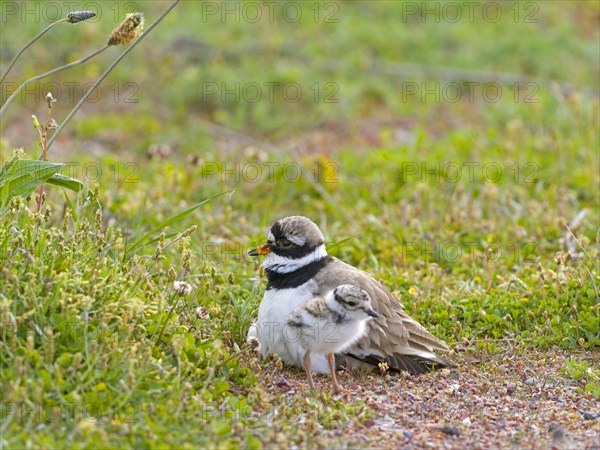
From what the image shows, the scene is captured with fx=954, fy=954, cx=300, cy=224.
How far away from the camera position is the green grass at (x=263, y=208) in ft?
15.5

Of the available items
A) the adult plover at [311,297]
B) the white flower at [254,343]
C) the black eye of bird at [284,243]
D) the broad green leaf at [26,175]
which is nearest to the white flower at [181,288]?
the white flower at [254,343]

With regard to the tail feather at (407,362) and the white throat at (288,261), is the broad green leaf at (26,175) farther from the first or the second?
the tail feather at (407,362)

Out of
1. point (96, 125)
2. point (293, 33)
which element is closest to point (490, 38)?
point (293, 33)

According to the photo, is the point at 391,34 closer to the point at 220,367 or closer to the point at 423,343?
the point at 423,343

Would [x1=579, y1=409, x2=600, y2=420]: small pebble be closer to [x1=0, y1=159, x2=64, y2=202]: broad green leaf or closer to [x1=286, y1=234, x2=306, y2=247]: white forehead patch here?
[x1=286, y1=234, x2=306, y2=247]: white forehead patch

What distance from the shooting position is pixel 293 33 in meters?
12.8

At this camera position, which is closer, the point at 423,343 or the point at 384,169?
the point at 423,343

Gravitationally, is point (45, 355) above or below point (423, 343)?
above

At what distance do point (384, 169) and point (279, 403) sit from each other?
15.1 feet

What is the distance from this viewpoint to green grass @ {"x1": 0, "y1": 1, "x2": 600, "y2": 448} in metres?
4.73

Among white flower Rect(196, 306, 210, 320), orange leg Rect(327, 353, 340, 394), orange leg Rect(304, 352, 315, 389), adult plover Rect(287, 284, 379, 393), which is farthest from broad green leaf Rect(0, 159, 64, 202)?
orange leg Rect(327, 353, 340, 394)

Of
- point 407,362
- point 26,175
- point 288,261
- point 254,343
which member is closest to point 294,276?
point 288,261

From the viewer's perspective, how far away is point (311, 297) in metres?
5.57

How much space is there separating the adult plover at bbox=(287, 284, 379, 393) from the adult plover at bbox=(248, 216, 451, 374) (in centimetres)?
12
